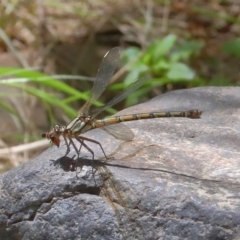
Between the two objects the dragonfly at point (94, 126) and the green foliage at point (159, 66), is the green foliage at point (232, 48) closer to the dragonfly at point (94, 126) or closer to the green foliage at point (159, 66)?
the green foliage at point (159, 66)

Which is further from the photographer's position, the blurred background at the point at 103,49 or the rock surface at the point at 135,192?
the blurred background at the point at 103,49

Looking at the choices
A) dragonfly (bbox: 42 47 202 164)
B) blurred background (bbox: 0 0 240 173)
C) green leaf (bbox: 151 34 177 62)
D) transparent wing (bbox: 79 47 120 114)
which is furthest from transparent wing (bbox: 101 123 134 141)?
green leaf (bbox: 151 34 177 62)

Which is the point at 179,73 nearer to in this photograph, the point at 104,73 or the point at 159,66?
the point at 159,66

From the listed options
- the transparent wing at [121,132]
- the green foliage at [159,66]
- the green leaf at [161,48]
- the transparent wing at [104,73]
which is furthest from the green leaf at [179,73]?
the transparent wing at [121,132]

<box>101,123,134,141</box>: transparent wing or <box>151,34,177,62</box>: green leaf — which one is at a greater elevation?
<box>151,34,177,62</box>: green leaf

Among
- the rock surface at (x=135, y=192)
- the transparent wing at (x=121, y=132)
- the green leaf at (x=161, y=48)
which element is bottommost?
the rock surface at (x=135, y=192)

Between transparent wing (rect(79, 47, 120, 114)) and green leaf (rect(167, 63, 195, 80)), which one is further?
green leaf (rect(167, 63, 195, 80))

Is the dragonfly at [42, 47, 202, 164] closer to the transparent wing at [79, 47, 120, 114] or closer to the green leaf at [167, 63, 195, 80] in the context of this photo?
the transparent wing at [79, 47, 120, 114]

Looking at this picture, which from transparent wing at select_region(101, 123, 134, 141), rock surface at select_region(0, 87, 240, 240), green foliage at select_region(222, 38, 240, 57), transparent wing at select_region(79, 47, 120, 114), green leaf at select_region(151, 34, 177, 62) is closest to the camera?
rock surface at select_region(0, 87, 240, 240)

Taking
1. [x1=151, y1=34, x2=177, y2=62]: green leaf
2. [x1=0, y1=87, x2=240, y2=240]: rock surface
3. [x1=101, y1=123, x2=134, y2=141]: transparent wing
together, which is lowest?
[x1=0, y1=87, x2=240, y2=240]: rock surface
